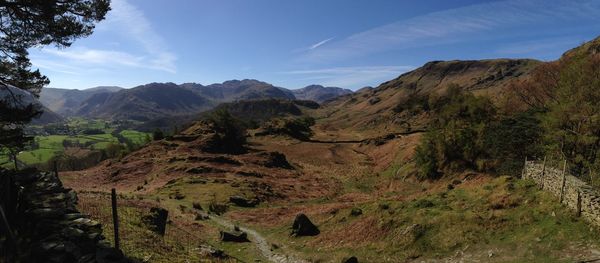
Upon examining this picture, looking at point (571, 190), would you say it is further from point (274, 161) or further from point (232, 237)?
point (274, 161)

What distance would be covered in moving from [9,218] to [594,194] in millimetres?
23912

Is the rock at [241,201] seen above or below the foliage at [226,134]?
below

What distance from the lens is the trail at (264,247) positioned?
24641 millimetres

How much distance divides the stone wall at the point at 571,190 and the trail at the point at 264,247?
15.2 meters

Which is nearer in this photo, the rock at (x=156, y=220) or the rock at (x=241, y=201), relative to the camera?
the rock at (x=156, y=220)

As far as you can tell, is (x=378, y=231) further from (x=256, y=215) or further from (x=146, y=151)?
(x=146, y=151)

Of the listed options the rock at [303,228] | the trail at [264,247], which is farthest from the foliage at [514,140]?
the trail at [264,247]

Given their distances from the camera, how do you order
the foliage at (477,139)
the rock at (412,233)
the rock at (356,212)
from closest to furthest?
1. the rock at (412,233)
2. the rock at (356,212)
3. the foliage at (477,139)

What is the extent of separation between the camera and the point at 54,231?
12266 millimetres

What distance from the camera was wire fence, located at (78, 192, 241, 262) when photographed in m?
18.1

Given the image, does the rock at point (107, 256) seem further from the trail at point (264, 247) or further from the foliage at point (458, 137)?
the foliage at point (458, 137)

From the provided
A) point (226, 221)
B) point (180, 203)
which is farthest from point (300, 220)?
point (180, 203)

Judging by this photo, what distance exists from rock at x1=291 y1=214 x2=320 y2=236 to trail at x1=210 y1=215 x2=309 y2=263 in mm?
2484

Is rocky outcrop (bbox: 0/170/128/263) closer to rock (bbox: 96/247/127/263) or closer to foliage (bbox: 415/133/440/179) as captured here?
rock (bbox: 96/247/127/263)
